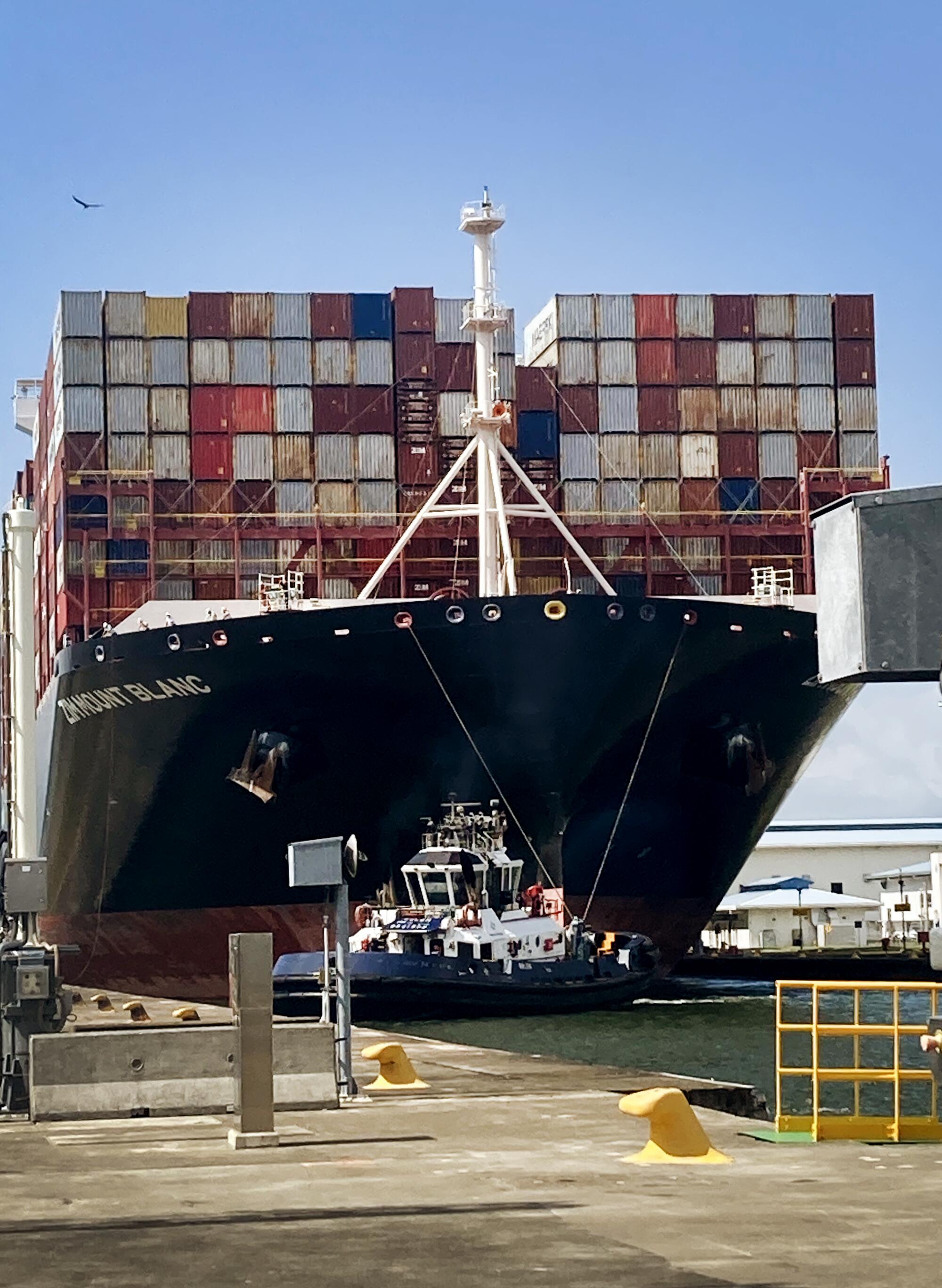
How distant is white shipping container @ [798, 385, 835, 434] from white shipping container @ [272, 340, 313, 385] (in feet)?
36.4

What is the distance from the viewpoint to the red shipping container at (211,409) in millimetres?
45969

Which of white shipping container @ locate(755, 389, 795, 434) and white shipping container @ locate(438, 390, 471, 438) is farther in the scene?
white shipping container @ locate(755, 389, 795, 434)

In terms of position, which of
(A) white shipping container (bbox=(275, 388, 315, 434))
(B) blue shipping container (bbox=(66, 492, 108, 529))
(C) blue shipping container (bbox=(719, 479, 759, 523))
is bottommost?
(B) blue shipping container (bbox=(66, 492, 108, 529))

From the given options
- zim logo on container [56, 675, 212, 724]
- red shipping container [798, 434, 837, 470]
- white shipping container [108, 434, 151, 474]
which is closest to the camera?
zim logo on container [56, 675, 212, 724]

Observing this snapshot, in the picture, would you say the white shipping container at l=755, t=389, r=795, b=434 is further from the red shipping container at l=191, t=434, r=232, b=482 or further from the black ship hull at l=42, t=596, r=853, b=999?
the red shipping container at l=191, t=434, r=232, b=482

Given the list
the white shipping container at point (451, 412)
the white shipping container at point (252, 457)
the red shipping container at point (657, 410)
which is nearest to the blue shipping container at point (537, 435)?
the white shipping container at point (451, 412)

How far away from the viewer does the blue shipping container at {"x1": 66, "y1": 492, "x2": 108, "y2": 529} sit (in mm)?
45125

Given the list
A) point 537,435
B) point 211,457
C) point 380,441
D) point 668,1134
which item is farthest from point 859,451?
point 668,1134

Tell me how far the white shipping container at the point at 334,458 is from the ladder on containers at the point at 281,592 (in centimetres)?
340

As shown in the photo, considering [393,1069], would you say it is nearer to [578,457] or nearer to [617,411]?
[578,457]

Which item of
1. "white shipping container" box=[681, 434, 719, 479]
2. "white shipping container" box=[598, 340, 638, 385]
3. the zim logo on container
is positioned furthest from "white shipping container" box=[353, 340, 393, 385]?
the zim logo on container

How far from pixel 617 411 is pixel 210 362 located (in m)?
9.00

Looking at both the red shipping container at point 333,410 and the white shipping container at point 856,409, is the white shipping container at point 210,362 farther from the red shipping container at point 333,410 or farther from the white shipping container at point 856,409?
the white shipping container at point 856,409

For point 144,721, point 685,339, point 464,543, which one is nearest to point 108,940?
point 144,721
